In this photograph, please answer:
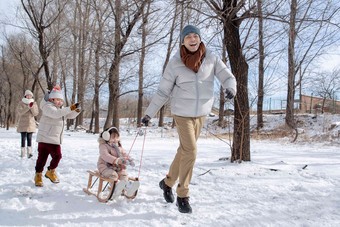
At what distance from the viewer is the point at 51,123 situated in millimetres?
3916

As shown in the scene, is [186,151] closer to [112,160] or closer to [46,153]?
[112,160]

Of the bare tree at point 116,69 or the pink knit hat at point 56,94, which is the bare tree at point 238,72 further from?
the bare tree at point 116,69

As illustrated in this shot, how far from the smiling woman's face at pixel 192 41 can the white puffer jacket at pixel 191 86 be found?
0.17 metres

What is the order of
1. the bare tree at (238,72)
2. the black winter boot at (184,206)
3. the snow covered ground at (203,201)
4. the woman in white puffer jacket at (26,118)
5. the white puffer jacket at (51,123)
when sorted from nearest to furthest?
the snow covered ground at (203,201) → the black winter boot at (184,206) → the white puffer jacket at (51,123) → the bare tree at (238,72) → the woman in white puffer jacket at (26,118)

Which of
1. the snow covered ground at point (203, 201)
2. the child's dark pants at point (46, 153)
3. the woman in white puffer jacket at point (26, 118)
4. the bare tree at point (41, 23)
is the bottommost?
the snow covered ground at point (203, 201)

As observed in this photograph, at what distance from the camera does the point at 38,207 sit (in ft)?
9.07

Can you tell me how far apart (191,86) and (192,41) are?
1.71 ft

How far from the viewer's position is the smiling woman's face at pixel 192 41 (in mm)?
2852

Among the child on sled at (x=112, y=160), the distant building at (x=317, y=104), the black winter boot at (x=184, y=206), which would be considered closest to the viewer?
the black winter boot at (x=184, y=206)

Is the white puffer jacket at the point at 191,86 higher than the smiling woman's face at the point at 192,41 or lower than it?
lower

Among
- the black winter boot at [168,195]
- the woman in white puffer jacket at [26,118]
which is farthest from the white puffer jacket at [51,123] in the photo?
the woman in white puffer jacket at [26,118]

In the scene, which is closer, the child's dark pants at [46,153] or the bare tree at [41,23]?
the child's dark pants at [46,153]

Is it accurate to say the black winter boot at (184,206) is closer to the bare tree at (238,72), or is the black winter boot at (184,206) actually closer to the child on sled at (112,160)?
the child on sled at (112,160)

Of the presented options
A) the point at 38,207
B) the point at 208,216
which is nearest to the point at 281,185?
the point at 208,216
